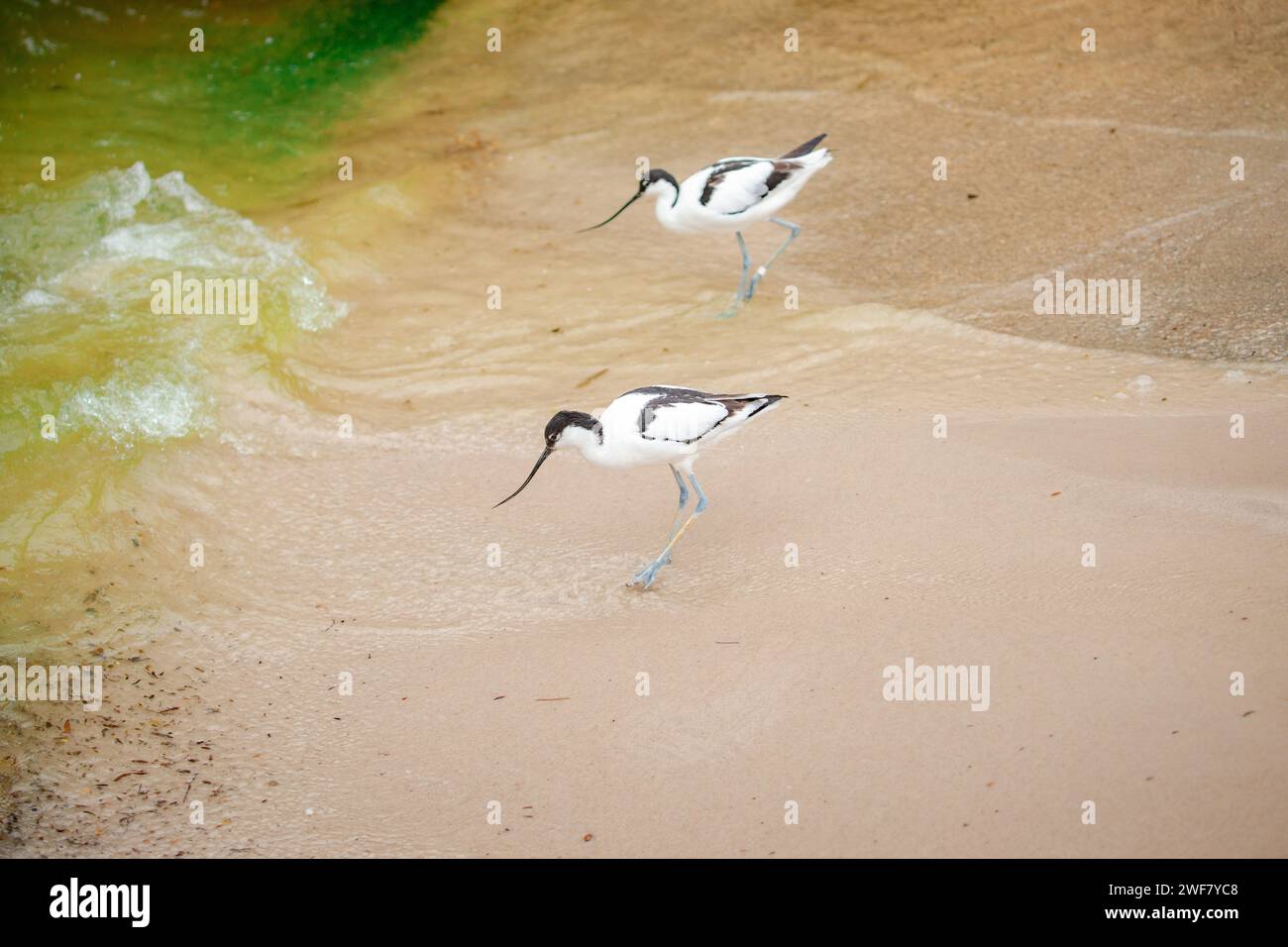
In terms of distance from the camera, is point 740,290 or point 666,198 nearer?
point 740,290

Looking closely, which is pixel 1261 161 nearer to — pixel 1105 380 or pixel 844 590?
pixel 1105 380

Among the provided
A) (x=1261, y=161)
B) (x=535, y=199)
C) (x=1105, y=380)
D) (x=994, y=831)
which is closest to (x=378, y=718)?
(x=994, y=831)

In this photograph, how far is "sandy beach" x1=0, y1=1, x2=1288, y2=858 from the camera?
3852 millimetres

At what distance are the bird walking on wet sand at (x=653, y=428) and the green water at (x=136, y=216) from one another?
217cm

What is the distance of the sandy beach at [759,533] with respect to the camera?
385 cm

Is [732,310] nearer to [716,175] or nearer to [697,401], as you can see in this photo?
[716,175]

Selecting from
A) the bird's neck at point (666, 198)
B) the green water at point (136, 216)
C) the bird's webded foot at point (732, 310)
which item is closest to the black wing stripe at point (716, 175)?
the bird's neck at point (666, 198)

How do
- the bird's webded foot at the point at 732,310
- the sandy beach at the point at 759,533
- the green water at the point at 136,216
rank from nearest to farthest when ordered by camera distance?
1. the sandy beach at the point at 759,533
2. the green water at the point at 136,216
3. the bird's webded foot at the point at 732,310

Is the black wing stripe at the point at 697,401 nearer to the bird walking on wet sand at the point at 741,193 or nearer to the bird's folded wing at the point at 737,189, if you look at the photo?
the bird walking on wet sand at the point at 741,193

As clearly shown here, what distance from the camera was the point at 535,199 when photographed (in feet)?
30.2

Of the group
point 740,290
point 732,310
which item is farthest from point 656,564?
point 740,290

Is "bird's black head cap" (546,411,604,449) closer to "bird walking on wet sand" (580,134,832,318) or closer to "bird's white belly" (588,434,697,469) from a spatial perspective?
"bird's white belly" (588,434,697,469)

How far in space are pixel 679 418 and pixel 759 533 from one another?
70 centimetres

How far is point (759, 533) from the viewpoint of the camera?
5277 mm
